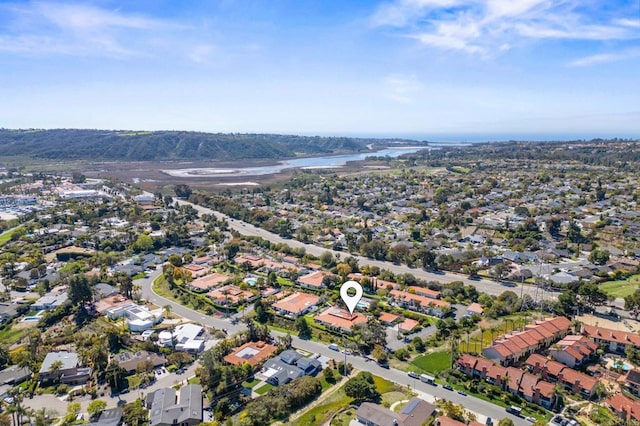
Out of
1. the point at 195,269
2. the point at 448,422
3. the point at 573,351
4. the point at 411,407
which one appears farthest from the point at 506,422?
the point at 195,269

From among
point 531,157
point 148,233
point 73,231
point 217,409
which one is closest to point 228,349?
point 217,409

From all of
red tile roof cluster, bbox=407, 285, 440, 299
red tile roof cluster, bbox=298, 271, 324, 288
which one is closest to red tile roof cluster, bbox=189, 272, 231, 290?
red tile roof cluster, bbox=298, 271, 324, 288

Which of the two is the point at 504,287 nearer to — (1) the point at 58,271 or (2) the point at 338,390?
(2) the point at 338,390

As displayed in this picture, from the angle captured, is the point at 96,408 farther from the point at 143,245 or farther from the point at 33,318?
the point at 143,245

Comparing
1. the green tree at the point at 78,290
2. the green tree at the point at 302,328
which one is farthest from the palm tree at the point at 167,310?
the green tree at the point at 302,328

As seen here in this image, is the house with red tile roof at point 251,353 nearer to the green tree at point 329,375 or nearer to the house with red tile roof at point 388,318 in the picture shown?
the green tree at point 329,375

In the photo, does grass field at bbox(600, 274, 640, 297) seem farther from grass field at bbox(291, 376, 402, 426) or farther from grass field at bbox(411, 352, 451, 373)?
grass field at bbox(291, 376, 402, 426)
